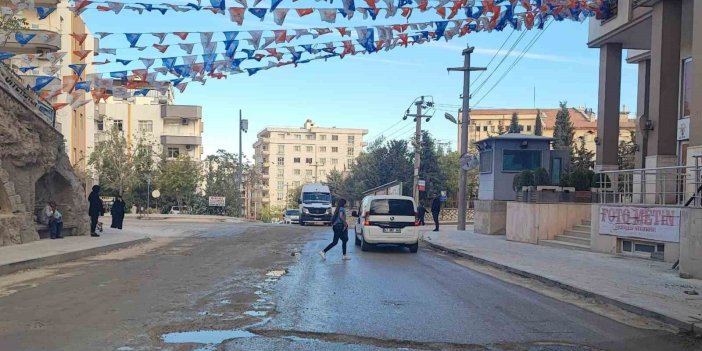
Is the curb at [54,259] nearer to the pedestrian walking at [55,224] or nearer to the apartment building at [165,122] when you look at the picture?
the pedestrian walking at [55,224]

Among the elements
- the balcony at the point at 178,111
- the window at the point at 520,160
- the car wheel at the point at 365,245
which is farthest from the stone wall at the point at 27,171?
the balcony at the point at 178,111

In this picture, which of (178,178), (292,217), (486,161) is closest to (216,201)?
(178,178)

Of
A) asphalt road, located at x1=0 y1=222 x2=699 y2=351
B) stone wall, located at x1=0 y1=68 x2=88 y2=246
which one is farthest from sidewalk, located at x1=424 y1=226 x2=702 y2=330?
stone wall, located at x1=0 y1=68 x2=88 y2=246

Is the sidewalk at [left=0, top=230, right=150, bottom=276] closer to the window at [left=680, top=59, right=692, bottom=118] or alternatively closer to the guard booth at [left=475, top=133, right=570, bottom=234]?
the guard booth at [left=475, top=133, right=570, bottom=234]

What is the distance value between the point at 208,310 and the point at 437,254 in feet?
37.3

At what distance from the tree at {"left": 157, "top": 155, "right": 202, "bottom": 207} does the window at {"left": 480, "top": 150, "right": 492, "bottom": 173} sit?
3339 cm

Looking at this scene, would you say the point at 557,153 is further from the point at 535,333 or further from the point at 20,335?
the point at 20,335

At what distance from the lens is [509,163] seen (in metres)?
26.6

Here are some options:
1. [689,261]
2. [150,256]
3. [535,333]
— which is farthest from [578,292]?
[150,256]

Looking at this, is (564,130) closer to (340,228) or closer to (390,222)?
(390,222)

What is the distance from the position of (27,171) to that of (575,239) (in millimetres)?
17147

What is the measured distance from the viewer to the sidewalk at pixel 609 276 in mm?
9094

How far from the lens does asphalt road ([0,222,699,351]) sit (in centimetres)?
693

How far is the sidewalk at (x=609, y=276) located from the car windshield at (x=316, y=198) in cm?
2277
